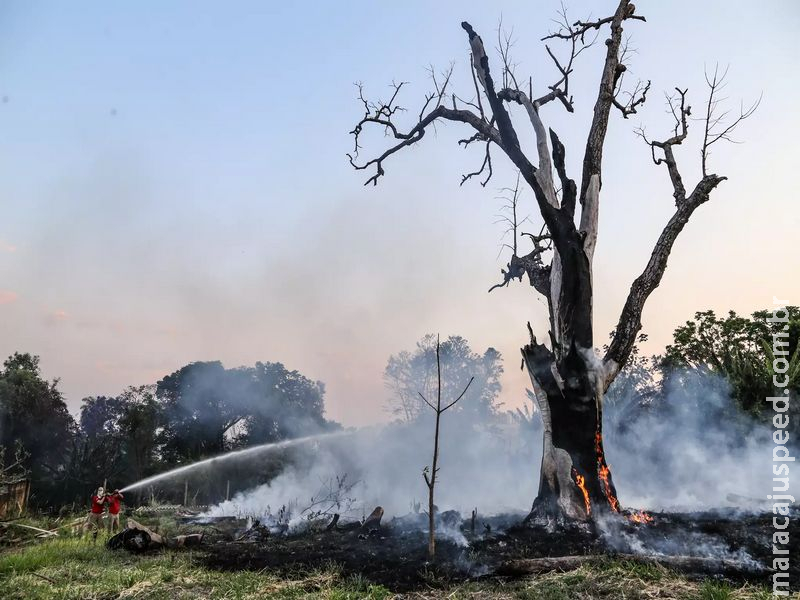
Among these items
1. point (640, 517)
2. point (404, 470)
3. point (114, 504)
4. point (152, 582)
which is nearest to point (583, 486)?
point (640, 517)

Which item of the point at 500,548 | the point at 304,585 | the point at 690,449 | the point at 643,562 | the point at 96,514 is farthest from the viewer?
the point at 690,449

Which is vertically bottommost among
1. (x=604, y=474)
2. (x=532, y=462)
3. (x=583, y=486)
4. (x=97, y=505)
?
(x=97, y=505)

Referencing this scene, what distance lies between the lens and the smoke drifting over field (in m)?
16.6

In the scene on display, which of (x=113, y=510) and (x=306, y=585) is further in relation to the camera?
(x=113, y=510)

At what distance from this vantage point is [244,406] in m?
39.6

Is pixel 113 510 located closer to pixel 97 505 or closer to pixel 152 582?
pixel 97 505

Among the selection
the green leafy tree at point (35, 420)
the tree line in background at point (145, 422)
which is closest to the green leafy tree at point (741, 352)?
the tree line in background at point (145, 422)

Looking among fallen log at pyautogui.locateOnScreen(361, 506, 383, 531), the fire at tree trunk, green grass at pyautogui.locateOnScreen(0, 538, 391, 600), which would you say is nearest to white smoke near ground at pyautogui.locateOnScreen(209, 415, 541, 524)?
fallen log at pyautogui.locateOnScreen(361, 506, 383, 531)

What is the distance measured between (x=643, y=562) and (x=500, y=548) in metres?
2.56

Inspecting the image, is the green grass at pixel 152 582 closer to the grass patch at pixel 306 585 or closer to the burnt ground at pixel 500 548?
the grass patch at pixel 306 585

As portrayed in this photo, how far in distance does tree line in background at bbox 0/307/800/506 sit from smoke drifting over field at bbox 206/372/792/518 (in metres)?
0.26

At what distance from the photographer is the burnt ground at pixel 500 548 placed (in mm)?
7340

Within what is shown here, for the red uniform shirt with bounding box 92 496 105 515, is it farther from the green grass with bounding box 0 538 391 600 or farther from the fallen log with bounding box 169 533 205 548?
the green grass with bounding box 0 538 391 600

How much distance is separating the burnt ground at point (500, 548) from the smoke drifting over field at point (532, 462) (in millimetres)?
4502
